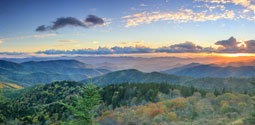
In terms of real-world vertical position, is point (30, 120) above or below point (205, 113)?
below

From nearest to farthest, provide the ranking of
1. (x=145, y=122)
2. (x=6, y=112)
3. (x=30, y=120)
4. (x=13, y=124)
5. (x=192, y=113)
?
(x=145, y=122), (x=192, y=113), (x=13, y=124), (x=30, y=120), (x=6, y=112)

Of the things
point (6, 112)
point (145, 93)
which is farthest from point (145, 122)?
point (6, 112)

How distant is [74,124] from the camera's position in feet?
58.1

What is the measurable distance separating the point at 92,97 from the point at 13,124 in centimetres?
11078

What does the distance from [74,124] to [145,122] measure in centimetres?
→ 1639

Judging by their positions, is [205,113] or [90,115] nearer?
[90,115]

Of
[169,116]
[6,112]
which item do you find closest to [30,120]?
[6,112]

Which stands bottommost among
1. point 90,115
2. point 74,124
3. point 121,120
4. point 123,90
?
point 123,90

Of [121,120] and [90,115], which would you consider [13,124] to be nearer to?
[121,120]

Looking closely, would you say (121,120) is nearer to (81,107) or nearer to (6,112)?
(81,107)

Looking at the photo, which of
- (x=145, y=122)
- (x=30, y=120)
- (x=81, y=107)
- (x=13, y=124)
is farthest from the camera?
(x=30, y=120)

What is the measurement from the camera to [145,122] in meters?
30.2

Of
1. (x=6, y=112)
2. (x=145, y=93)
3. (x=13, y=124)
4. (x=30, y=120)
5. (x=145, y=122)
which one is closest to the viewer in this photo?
(x=145, y=122)

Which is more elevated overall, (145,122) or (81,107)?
(81,107)
